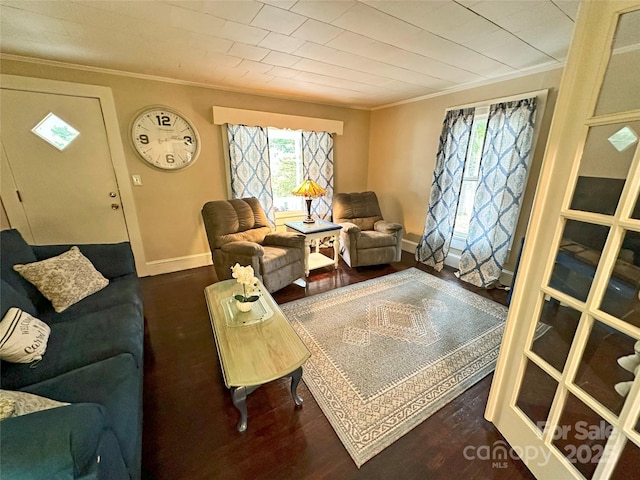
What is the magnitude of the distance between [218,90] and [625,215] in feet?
11.8

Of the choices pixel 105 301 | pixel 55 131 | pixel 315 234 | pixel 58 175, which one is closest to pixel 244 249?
pixel 315 234

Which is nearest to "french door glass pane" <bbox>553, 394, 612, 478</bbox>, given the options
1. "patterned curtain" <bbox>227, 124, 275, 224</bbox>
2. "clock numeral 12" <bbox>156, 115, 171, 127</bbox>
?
"patterned curtain" <bbox>227, 124, 275, 224</bbox>

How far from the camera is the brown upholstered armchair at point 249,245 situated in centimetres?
249

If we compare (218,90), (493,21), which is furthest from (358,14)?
(218,90)

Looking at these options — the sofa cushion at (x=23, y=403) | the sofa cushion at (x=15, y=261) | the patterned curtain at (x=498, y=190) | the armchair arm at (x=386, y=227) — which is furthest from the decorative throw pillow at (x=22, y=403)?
the patterned curtain at (x=498, y=190)

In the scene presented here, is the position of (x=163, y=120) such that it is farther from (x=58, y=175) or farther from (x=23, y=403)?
(x=23, y=403)

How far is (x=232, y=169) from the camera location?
131 inches

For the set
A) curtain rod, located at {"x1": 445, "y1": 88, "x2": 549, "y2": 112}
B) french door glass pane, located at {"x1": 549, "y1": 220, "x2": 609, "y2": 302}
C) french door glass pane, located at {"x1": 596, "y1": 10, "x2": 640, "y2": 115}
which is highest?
curtain rod, located at {"x1": 445, "y1": 88, "x2": 549, "y2": 112}

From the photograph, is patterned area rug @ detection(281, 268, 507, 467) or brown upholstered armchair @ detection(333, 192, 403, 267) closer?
patterned area rug @ detection(281, 268, 507, 467)

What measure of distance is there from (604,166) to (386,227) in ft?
8.19

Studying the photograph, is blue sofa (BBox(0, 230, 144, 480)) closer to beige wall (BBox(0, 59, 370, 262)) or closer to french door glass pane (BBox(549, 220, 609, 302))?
beige wall (BBox(0, 59, 370, 262))

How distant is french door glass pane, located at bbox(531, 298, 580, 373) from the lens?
3.33ft

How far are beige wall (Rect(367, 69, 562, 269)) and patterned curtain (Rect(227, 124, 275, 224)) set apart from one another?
6.17ft

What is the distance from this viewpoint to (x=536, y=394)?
1187 millimetres
